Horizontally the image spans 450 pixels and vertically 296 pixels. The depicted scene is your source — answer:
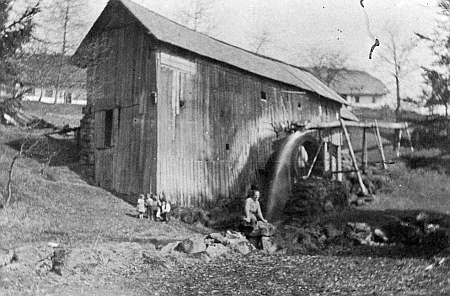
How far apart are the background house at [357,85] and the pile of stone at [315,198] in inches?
395

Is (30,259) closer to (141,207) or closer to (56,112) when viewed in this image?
(141,207)

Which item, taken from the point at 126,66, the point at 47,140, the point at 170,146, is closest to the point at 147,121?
the point at 170,146

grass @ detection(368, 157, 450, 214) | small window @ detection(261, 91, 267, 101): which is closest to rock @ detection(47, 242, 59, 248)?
grass @ detection(368, 157, 450, 214)

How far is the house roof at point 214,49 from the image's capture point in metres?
15.9

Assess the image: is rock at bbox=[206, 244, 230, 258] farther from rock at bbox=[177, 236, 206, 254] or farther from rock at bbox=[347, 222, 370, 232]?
rock at bbox=[347, 222, 370, 232]

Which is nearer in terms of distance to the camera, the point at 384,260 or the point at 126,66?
the point at 384,260

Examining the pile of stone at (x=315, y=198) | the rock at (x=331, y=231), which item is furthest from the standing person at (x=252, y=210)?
the pile of stone at (x=315, y=198)

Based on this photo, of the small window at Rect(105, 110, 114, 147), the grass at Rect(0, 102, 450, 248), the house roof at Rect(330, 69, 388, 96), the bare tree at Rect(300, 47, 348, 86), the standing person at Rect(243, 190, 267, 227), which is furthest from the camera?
the house roof at Rect(330, 69, 388, 96)

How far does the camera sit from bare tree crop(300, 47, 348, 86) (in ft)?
72.1

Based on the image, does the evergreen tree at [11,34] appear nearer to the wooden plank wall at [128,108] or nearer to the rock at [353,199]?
the wooden plank wall at [128,108]

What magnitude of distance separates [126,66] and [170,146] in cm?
321

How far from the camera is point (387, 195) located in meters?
18.3

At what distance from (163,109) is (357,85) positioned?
20.9 m

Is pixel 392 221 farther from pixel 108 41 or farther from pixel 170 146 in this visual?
pixel 108 41
